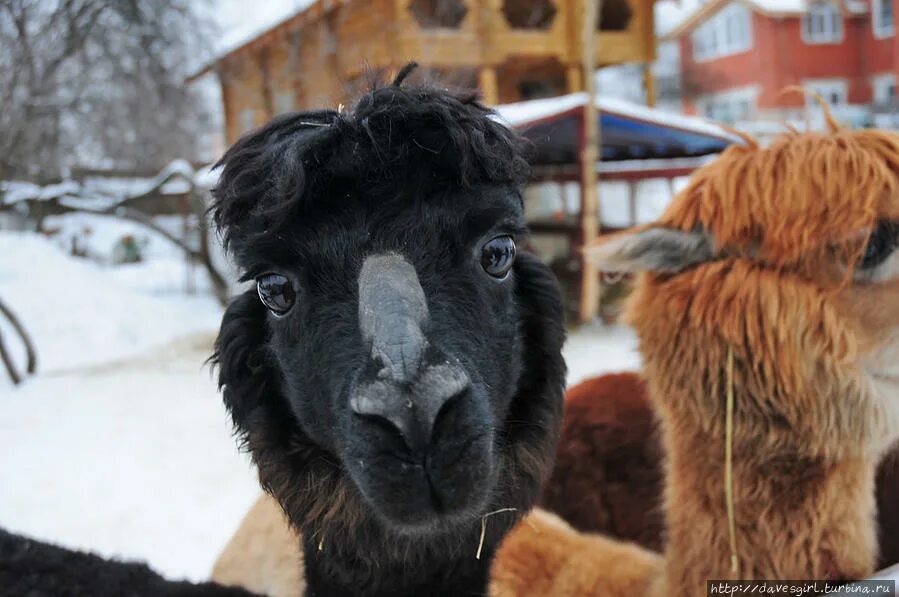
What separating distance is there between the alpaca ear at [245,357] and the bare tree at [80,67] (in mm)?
10291

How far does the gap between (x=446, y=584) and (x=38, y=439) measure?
6787 mm

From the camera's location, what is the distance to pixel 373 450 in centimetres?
141

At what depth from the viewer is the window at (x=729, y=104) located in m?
33.2

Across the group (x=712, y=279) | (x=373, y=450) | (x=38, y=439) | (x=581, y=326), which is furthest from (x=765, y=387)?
(x=581, y=326)

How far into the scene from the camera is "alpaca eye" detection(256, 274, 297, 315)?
1.68 m

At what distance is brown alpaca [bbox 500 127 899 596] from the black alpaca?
0.60 meters

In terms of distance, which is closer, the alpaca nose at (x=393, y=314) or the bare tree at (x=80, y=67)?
the alpaca nose at (x=393, y=314)

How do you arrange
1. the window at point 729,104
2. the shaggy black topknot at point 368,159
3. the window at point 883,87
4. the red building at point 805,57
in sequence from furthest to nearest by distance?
the window at point 729,104 → the red building at point 805,57 → the window at point 883,87 → the shaggy black topknot at point 368,159

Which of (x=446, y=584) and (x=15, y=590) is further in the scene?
(x=15, y=590)

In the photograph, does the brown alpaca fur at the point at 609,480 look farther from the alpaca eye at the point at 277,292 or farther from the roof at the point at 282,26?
the roof at the point at 282,26

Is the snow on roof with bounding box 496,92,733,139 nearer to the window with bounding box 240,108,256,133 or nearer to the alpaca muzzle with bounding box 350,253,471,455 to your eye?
the alpaca muzzle with bounding box 350,253,471,455

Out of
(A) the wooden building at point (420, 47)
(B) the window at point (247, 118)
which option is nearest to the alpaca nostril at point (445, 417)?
(A) the wooden building at point (420, 47)

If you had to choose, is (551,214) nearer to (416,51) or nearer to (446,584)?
(416,51)

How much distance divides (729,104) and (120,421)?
3385 cm
